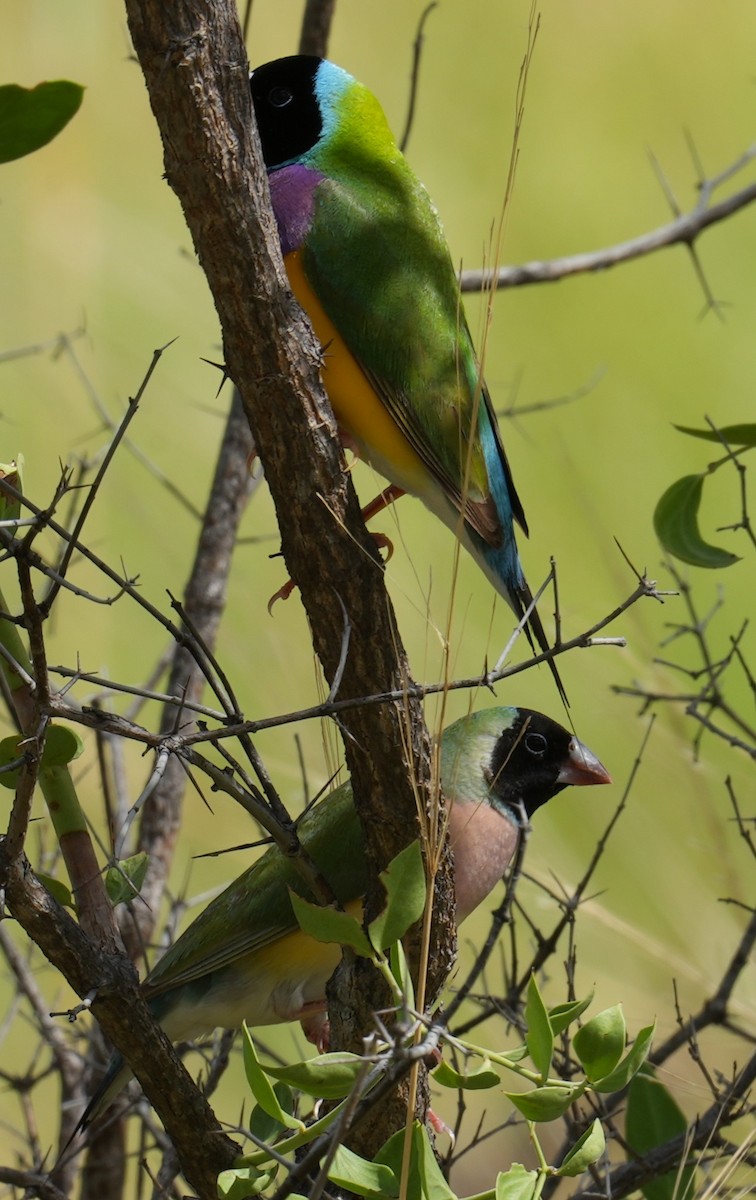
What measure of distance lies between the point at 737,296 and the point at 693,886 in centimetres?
223

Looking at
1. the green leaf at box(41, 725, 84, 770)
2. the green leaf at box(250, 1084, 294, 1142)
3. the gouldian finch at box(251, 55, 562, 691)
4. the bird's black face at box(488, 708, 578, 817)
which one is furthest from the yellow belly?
the green leaf at box(250, 1084, 294, 1142)

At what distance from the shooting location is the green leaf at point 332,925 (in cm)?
96

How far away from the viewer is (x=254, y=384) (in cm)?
117

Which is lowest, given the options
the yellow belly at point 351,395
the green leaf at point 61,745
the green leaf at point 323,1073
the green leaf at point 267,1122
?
the green leaf at point 267,1122

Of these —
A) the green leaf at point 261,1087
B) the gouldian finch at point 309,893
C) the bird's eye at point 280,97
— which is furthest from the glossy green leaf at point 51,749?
the bird's eye at point 280,97

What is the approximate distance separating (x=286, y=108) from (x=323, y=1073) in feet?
4.33

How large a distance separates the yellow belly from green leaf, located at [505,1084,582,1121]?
839 mm

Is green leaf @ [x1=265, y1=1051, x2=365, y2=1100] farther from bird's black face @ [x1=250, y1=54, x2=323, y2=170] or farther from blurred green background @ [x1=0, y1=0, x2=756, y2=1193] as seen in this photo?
blurred green background @ [x1=0, y1=0, x2=756, y2=1193]

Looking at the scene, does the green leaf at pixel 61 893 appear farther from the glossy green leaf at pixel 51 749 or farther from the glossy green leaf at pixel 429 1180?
the glossy green leaf at pixel 429 1180

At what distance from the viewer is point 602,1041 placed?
100 centimetres

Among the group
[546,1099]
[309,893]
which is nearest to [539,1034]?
[546,1099]

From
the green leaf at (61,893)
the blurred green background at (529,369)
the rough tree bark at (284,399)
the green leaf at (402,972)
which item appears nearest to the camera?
the green leaf at (402,972)

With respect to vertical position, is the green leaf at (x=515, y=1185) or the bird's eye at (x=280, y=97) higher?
the bird's eye at (x=280, y=97)

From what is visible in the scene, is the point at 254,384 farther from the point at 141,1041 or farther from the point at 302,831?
the point at 302,831
